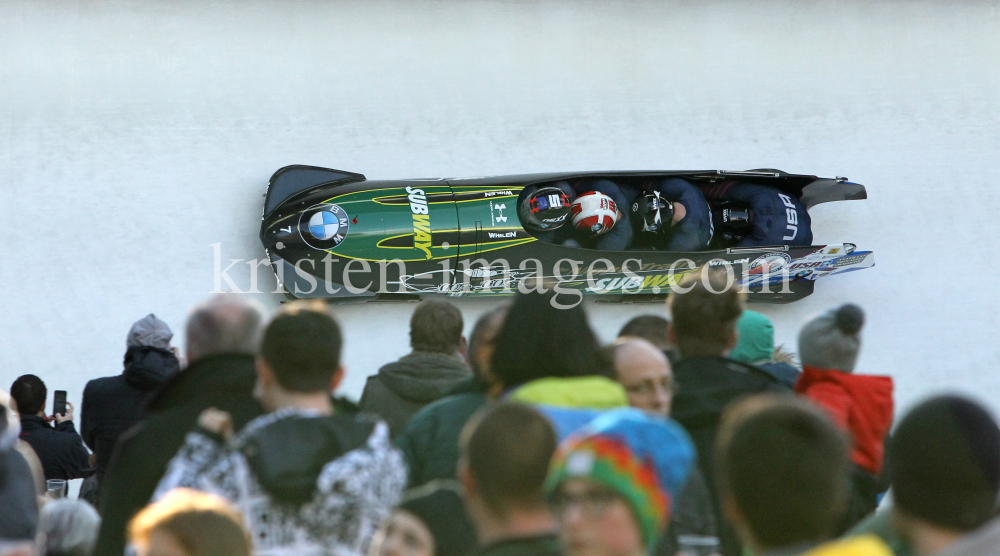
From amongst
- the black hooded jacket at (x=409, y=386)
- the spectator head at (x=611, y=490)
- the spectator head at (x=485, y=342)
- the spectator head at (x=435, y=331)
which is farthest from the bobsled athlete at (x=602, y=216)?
the spectator head at (x=611, y=490)

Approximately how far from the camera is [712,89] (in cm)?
704

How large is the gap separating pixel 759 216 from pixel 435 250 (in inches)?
86.9

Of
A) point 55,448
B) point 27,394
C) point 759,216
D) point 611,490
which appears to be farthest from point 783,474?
point 759,216

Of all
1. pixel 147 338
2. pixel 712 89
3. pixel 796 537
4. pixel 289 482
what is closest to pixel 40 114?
pixel 147 338

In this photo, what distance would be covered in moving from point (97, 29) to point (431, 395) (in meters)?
4.71

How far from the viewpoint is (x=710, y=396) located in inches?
93.1

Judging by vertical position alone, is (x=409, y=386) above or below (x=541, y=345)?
below

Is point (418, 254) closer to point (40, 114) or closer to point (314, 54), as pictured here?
point (314, 54)

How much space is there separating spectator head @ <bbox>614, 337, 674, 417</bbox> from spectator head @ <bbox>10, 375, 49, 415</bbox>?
2.58 metres

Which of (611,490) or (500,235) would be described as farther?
(500,235)

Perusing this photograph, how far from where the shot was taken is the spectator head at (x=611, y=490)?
52.7 inches

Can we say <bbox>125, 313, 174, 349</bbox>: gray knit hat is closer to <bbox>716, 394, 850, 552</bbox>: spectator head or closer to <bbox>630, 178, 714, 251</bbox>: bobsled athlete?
<bbox>716, 394, 850, 552</bbox>: spectator head

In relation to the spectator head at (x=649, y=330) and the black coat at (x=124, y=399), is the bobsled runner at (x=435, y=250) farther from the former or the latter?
the spectator head at (x=649, y=330)

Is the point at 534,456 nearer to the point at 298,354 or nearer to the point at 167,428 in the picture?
the point at 298,354
